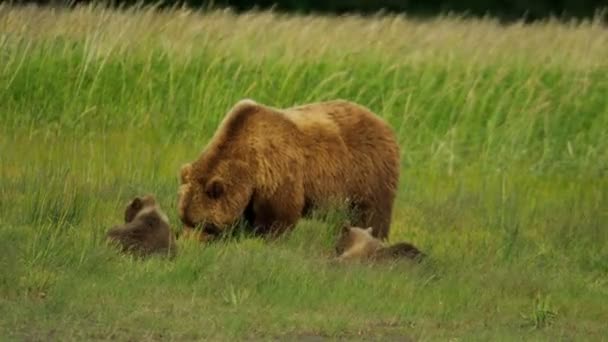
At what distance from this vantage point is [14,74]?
12891 millimetres

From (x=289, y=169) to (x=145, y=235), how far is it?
1.00 meters

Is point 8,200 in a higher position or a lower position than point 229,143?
lower

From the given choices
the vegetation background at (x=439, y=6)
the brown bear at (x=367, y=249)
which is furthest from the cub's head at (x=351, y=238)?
the vegetation background at (x=439, y=6)

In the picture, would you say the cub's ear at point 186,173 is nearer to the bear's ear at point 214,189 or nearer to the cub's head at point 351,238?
the bear's ear at point 214,189

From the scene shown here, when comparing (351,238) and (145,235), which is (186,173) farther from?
(351,238)

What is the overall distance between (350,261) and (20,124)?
16.3 ft

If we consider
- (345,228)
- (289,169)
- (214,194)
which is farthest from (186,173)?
(345,228)

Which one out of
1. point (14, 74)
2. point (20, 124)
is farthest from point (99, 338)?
point (14, 74)

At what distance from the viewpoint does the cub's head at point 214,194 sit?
7.90 meters

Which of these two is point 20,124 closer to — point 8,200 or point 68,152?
point 68,152

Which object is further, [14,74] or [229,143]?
[14,74]

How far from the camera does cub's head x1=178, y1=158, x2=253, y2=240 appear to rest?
790cm

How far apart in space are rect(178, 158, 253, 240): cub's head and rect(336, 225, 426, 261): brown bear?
1.84 ft

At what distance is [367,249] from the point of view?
7.78 meters
